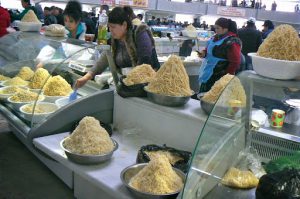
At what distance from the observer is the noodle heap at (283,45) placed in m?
1.43

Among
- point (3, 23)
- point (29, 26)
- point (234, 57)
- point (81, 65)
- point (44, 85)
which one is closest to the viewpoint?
point (44, 85)

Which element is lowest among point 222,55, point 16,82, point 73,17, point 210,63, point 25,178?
point 25,178

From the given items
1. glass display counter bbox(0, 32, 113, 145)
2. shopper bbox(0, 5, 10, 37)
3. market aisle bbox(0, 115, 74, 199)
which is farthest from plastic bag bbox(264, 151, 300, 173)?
shopper bbox(0, 5, 10, 37)

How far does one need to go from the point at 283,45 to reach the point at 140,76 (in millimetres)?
1022

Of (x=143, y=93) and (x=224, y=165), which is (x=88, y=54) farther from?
(x=224, y=165)

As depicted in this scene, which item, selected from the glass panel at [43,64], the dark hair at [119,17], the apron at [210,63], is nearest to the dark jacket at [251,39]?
the apron at [210,63]

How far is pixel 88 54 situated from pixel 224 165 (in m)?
1.77

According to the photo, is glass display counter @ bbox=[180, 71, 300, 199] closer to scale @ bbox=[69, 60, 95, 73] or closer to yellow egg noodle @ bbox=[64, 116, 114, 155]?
yellow egg noodle @ bbox=[64, 116, 114, 155]

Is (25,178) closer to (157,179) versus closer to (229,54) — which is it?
(157,179)

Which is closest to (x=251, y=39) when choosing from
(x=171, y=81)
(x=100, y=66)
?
(x=100, y=66)

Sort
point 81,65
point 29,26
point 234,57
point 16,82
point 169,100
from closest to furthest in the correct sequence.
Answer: point 169,100 → point 81,65 → point 16,82 → point 29,26 → point 234,57

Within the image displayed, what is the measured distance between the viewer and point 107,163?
1.72 meters

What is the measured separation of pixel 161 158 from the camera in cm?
150

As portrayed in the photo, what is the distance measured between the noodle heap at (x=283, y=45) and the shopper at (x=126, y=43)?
1.39 m
